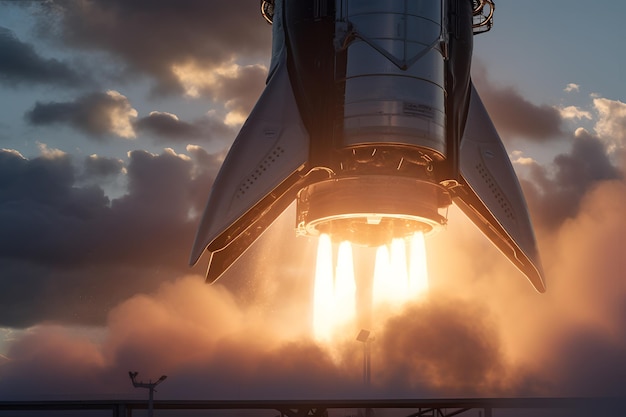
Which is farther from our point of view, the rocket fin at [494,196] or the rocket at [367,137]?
the rocket fin at [494,196]

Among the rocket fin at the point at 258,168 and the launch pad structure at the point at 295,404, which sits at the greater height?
the rocket fin at the point at 258,168

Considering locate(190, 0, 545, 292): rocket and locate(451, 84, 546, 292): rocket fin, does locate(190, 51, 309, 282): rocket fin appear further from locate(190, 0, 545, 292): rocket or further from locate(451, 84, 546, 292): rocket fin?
locate(451, 84, 546, 292): rocket fin

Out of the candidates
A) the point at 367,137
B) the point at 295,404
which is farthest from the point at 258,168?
the point at 295,404

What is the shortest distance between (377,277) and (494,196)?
488 centimetres

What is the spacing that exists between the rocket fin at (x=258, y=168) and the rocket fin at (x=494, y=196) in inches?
214

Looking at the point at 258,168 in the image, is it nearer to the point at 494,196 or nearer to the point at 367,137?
the point at 367,137

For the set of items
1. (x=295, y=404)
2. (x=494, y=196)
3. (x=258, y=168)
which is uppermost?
(x=258, y=168)

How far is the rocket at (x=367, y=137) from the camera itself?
25703 mm

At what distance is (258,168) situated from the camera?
90.4 ft

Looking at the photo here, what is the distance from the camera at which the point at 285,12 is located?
93.6ft

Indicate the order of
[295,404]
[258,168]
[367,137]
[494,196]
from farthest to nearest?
[494,196], [258,168], [295,404], [367,137]

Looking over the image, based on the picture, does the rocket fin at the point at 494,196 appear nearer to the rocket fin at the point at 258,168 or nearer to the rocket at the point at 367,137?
the rocket at the point at 367,137

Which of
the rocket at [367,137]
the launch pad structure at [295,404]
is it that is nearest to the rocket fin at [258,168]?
the rocket at [367,137]

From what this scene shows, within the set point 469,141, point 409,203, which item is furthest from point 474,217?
point 409,203
